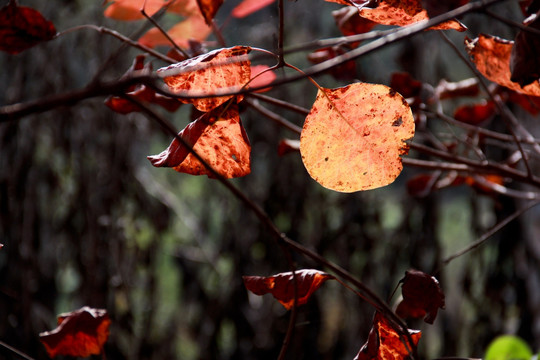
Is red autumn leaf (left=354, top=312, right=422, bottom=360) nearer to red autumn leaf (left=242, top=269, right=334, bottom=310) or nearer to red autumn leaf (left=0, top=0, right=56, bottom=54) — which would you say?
red autumn leaf (left=242, top=269, right=334, bottom=310)

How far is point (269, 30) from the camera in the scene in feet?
6.79

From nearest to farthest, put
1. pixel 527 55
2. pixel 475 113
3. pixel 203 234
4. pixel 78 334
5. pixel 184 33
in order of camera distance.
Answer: pixel 527 55 < pixel 78 334 < pixel 184 33 < pixel 475 113 < pixel 203 234

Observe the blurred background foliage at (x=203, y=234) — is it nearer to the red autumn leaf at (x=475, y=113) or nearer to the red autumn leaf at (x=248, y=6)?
the red autumn leaf at (x=475, y=113)

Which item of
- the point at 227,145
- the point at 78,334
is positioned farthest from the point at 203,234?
the point at 227,145

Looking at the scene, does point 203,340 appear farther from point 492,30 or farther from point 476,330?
point 492,30

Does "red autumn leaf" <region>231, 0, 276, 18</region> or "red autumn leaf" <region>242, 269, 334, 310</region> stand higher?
"red autumn leaf" <region>231, 0, 276, 18</region>

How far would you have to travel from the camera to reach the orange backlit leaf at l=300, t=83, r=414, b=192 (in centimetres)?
45

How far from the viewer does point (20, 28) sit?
0.57 m

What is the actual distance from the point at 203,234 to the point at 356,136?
1.89 meters

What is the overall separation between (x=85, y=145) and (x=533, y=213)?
142cm

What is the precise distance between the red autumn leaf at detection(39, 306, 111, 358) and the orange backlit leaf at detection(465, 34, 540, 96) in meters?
0.44

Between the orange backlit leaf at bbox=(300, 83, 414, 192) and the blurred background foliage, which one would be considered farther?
the blurred background foliage

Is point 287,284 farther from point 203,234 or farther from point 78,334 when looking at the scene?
point 203,234

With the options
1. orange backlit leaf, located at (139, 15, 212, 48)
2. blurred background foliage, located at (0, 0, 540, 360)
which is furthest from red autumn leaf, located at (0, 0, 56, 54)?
blurred background foliage, located at (0, 0, 540, 360)
